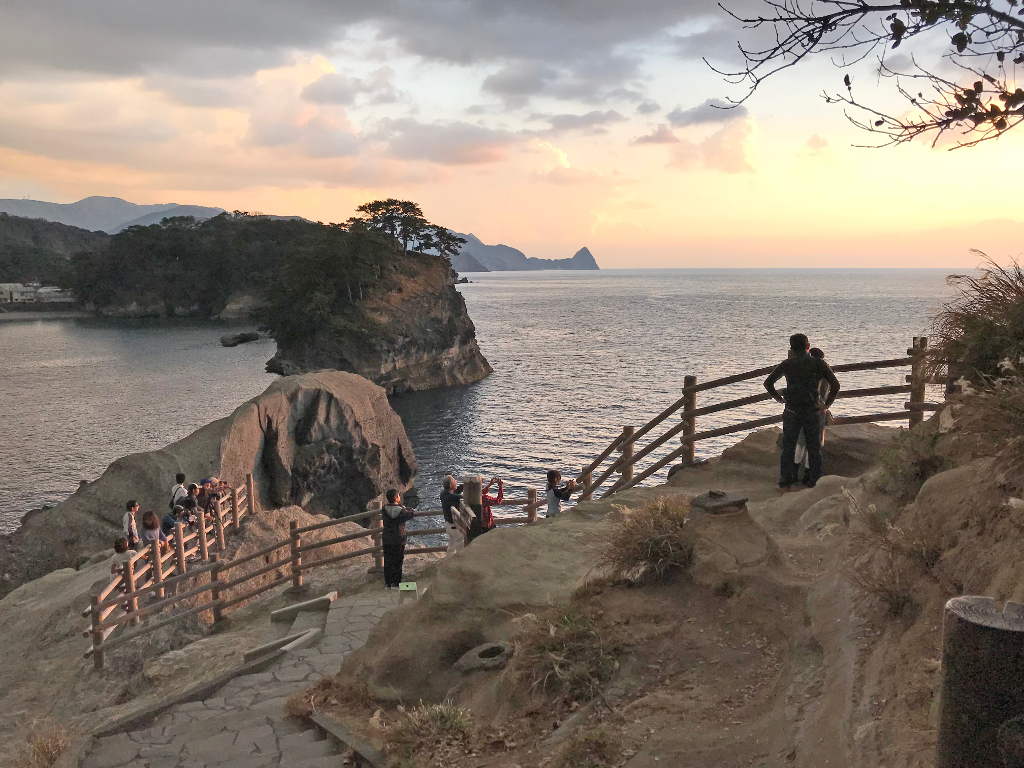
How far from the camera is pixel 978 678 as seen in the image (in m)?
2.11

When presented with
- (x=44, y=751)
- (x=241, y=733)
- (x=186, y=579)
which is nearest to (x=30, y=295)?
(x=186, y=579)

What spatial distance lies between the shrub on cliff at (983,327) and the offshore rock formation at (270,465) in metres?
21.3

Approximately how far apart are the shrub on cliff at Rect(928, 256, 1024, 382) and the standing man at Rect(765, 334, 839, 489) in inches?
Answer: 135

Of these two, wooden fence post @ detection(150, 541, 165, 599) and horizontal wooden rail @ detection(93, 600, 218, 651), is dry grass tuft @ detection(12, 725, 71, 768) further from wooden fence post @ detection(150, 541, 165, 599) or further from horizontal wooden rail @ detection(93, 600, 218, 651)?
wooden fence post @ detection(150, 541, 165, 599)

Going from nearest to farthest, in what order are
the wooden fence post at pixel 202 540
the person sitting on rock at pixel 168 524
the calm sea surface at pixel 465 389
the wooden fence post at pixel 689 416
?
the wooden fence post at pixel 689 416 < the person sitting on rock at pixel 168 524 < the wooden fence post at pixel 202 540 < the calm sea surface at pixel 465 389

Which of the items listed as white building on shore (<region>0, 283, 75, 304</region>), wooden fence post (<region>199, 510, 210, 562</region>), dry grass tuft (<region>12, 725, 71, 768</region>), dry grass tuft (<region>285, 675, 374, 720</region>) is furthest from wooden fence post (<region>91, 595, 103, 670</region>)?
white building on shore (<region>0, 283, 75, 304</region>)

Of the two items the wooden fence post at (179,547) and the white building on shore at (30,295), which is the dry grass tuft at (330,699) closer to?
the wooden fence post at (179,547)

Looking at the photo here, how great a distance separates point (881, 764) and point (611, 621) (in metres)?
2.77

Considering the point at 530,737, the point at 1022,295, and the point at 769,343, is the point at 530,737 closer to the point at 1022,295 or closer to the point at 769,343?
the point at 1022,295

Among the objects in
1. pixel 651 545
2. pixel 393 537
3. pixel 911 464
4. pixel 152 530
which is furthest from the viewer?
pixel 152 530

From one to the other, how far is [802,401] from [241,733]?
8.05 metres

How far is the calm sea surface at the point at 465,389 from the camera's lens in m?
42.3

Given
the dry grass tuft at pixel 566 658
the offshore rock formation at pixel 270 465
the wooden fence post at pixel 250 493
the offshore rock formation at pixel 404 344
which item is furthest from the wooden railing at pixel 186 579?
the offshore rock formation at pixel 404 344

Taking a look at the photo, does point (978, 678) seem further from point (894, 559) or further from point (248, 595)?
point (248, 595)
